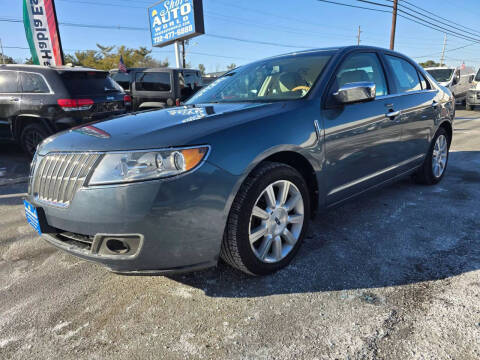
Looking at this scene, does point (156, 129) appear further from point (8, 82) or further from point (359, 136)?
point (8, 82)

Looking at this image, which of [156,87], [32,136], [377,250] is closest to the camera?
[377,250]

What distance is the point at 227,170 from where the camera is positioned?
6.20 feet

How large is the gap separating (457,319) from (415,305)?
8.1 inches

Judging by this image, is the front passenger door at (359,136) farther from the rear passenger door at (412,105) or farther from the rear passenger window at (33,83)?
the rear passenger window at (33,83)

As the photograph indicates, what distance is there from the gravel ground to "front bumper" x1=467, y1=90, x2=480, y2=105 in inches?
551

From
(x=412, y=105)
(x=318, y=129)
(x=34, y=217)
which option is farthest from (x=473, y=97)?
(x=34, y=217)

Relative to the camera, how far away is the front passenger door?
2.57 m

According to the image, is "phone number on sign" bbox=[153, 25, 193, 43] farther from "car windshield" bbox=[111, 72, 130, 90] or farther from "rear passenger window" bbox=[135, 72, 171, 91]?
"rear passenger window" bbox=[135, 72, 171, 91]

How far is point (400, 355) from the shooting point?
1584mm

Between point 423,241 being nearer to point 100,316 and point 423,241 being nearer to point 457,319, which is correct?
point 457,319

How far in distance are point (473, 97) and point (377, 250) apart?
15.0 metres

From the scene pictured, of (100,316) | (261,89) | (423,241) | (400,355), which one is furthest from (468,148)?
(100,316)

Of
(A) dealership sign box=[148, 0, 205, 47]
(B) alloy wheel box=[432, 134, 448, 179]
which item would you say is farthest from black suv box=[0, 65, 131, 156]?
(A) dealership sign box=[148, 0, 205, 47]

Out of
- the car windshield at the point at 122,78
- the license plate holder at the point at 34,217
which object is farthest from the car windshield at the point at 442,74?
the license plate holder at the point at 34,217
